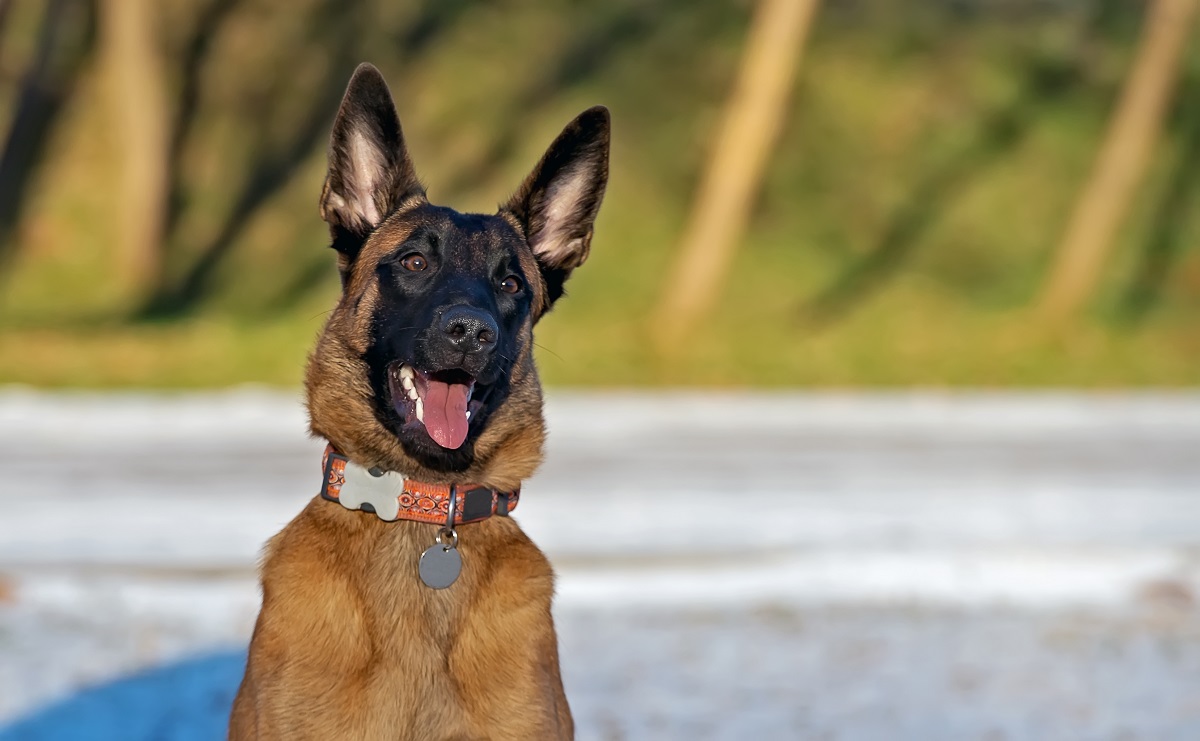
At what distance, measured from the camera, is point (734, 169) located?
1891 centimetres

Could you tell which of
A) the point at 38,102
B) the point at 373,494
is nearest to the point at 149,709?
the point at 373,494

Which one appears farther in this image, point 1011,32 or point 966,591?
point 1011,32

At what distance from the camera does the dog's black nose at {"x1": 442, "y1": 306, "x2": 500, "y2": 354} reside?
12.8 ft

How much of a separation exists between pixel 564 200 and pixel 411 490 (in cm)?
122

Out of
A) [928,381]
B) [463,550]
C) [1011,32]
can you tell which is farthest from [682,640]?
[1011,32]

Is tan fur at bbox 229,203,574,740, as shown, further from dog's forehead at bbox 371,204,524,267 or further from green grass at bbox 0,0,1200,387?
green grass at bbox 0,0,1200,387

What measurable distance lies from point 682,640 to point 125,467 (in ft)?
18.8

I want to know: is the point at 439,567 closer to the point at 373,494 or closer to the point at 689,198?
the point at 373,494

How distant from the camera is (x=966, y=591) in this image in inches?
332

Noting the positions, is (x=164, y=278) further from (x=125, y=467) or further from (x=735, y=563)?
(x=735, y=563)

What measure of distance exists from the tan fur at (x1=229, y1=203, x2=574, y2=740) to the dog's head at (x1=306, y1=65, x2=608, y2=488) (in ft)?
0.05

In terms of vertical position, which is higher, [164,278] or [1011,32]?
[1011,32]

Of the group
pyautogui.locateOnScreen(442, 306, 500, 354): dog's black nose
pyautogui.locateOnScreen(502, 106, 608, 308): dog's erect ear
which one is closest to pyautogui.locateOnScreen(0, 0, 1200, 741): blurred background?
pyautogui.locateOnScreen(502, 106, 608, 308): dog's erect ear

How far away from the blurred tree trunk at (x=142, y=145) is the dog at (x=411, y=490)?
15563 millimetres
